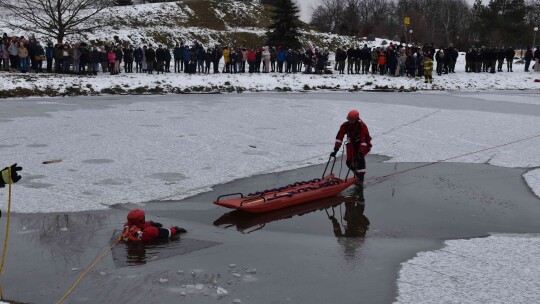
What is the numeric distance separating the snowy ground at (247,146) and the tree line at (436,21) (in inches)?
977

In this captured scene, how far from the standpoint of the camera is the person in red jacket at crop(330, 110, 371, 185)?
1010cm

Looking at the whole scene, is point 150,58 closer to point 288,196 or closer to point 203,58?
point 203,58

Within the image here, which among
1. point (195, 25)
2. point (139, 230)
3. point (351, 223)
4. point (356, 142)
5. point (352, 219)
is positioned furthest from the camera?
point (195, 25)

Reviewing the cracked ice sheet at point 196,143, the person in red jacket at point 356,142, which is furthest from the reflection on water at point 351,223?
the cracked ice sheet at point 196,143

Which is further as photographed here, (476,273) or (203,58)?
(203,58)

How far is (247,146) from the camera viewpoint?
44.4 feet

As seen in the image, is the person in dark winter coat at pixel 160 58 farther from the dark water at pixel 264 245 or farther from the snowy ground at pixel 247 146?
the dark water at pixel 264 245

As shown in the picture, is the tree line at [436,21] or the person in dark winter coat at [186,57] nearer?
the person in dark winter coat at [186,57]

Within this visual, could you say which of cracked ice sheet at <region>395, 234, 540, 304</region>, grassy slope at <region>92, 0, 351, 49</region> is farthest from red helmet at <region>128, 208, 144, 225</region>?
grassy slope at <region>92, 0, 351, 49</region>

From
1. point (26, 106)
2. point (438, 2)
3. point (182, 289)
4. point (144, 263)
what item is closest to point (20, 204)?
point (144, 263)

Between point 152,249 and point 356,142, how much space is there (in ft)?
15.9

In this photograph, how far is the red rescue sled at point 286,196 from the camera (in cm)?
840

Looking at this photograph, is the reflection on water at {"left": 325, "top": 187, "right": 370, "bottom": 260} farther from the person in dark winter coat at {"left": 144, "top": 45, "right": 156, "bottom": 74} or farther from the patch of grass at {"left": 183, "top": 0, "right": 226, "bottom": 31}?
the patch of grass at {"left": 183, "top": 0, "right": 226, "bottom": 31}

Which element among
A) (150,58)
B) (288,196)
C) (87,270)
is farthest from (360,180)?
(150,58)
